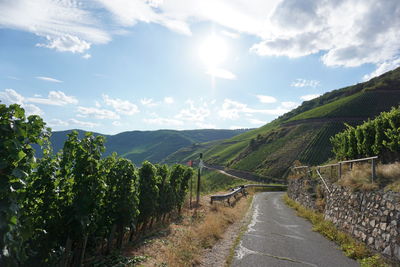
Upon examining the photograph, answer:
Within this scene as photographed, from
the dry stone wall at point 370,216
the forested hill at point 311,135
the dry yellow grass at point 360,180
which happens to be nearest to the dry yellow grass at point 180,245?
the dry stone wall at point 370,216

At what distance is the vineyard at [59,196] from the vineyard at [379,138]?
1506 cm

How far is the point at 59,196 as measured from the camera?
25.0ft

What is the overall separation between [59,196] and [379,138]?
810 inches

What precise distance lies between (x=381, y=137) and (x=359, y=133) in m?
2.64

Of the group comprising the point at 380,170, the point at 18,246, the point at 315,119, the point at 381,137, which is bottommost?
the point at 18,246

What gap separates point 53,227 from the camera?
730cm

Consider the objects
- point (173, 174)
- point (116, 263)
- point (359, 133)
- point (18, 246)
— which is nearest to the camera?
point (18, 246)

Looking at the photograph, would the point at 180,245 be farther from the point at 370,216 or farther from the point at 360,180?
the point at 360,180

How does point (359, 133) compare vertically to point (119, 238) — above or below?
above

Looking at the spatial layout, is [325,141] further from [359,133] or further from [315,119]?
[359,133]

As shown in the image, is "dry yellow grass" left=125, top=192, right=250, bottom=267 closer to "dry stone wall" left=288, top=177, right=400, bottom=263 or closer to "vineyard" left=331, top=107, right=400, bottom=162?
"dry stone wall" left=288, top=177, right=400, bottom=263

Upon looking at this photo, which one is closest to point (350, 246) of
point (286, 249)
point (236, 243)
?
point (286, 249)

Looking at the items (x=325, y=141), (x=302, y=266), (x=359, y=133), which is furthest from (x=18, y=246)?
(x=325, y=141)

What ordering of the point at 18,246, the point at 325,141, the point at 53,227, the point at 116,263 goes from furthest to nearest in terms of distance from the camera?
the point at 325,141
the point at 116,263
the point at 53,227
the point at 18,246
